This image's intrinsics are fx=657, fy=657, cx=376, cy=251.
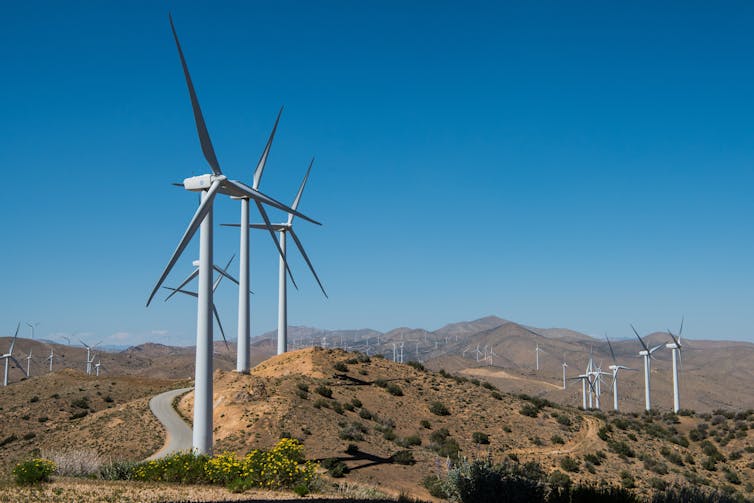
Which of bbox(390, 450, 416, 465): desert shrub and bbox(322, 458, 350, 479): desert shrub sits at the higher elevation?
bbox(322, 458, 350, 479): desert shrub

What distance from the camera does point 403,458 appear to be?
132 feet

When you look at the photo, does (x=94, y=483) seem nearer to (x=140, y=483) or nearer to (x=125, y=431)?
(x=140, y=483)

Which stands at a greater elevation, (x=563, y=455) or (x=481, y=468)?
(x=481, y=468)

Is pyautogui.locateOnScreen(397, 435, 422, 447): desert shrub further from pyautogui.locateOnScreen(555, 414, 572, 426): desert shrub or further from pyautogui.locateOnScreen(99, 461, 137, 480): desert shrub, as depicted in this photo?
pyautogui.locateOnScreen(99, 461, 137, 480): desert shrub

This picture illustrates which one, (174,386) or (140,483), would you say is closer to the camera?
(140,483)

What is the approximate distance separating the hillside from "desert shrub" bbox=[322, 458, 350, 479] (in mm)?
535

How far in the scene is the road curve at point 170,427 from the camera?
1766 inches

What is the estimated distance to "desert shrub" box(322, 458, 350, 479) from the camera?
34969mm

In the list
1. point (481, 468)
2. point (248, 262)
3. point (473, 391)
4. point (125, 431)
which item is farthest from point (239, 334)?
point (481, 468)

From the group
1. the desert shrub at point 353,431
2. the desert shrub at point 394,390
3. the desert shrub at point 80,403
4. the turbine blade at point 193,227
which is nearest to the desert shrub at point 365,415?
the desert shrub at point 353,431

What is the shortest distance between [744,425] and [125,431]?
55844 millimetres

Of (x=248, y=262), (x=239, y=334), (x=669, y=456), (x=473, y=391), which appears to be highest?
(x=248, y=262)

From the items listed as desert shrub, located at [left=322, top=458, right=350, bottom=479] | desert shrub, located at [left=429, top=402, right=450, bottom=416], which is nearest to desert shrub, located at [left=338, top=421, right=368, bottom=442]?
desert shrub, located at [left=322, top=458, right=350, bottom=479]

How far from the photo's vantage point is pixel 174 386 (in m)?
83.4
